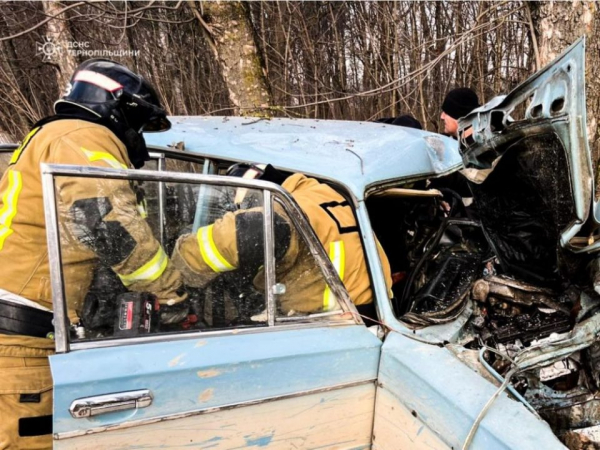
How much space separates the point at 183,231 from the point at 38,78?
14854 mm

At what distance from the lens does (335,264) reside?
6.31 feet

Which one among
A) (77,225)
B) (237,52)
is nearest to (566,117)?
(77,225)

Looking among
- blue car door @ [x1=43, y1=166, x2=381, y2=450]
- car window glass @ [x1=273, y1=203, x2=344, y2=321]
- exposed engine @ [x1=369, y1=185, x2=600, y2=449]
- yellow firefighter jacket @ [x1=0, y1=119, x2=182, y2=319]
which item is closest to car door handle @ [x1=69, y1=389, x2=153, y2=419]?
blue car door @ [x1=43, y1=166, x2=381, y2=450]

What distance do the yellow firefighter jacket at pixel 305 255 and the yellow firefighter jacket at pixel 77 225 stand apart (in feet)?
0.33

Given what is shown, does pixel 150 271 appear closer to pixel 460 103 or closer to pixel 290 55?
pixel 460 103

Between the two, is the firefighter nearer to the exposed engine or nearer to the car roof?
the car roof

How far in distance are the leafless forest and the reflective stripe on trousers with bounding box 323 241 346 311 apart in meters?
4.35

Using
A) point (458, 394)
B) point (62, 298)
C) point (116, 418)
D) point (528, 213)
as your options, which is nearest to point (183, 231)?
point (62, 298)

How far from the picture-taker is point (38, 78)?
13.9 m

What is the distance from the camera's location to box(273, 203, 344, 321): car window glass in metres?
1.79

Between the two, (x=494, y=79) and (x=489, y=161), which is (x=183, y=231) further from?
(x=494, y=79)

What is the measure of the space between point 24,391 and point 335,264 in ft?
4.20

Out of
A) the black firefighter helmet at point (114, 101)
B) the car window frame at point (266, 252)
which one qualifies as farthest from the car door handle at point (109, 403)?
the black firefighter helmet at point (114, 101)

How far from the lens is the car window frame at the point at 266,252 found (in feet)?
4.82
